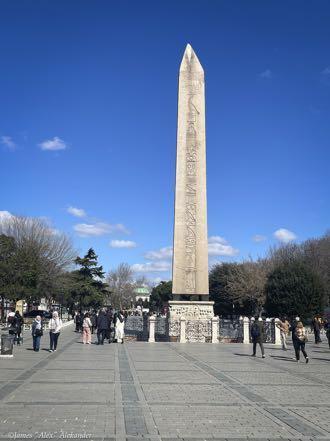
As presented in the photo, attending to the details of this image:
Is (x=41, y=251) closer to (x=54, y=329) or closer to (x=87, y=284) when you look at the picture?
(x=87, y=284)

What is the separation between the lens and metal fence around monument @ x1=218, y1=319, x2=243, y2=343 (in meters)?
29.4

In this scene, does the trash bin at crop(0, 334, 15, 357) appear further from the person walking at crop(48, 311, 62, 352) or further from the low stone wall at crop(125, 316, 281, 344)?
the low stone wall at crop(125, 316, 281, 344)

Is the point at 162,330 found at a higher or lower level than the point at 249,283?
lower

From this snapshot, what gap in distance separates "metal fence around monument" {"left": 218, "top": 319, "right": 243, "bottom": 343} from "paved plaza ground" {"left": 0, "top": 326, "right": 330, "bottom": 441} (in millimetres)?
13735

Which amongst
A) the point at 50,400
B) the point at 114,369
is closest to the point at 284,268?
the point at 114,369

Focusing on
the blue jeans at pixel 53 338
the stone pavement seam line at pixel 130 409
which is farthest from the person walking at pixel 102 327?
the stone pavement seam line at pixel 130 409

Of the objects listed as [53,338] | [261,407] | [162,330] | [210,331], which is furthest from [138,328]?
[261,407]

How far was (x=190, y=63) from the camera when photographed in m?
29.5

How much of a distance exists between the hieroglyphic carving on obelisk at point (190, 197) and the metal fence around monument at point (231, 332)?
274 cm

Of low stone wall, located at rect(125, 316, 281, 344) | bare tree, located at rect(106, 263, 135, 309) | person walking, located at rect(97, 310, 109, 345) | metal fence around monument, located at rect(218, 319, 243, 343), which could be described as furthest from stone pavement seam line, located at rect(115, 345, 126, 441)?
bare tree, located at rect(106, 263, 135, 309)

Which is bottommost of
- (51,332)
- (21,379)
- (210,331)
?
(21,379)

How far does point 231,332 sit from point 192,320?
2725 mm

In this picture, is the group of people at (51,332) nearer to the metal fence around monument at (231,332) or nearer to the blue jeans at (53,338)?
the blue jeans at (53,338)

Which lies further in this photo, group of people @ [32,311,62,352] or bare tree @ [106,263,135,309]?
bare tree @ [106,263,135,309]
